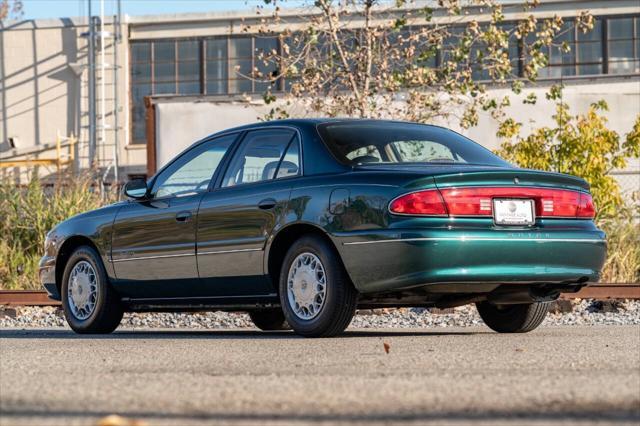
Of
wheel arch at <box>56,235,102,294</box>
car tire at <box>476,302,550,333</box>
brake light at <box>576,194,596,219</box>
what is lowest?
car tire at <box>476,302,550,333</box>

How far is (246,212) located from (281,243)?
0.34m

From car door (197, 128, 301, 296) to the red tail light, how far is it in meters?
0.99

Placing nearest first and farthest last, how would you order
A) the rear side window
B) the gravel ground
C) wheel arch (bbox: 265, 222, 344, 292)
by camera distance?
wheel arch (bbox: 265, 222, 344, 292)
the rear side window
the gravel ground

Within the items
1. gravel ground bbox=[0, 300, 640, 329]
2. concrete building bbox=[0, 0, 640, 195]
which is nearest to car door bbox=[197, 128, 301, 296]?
gravel ground bbox=[0, 300, 640, 329]

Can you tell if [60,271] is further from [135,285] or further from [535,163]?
[535,163]

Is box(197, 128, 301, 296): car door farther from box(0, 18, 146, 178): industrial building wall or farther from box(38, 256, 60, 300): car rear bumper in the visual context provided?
box(0, 18, 146, 178): industrial building wall

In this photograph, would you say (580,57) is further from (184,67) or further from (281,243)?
(281,243)

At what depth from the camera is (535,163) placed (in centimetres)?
1727

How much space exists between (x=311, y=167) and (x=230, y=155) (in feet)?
3.20

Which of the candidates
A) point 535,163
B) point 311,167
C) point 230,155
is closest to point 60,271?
point 230,155

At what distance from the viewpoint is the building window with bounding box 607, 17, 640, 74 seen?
33000 millimetres

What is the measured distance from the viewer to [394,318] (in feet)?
39.9

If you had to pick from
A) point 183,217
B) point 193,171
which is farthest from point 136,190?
point 183,217

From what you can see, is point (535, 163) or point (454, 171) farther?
point (535, 163)
